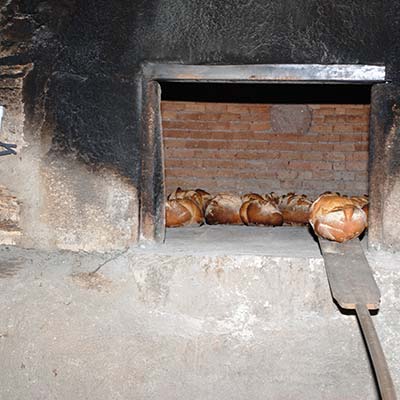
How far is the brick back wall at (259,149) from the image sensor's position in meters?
4.22

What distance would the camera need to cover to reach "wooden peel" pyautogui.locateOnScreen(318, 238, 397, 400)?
1623 mm

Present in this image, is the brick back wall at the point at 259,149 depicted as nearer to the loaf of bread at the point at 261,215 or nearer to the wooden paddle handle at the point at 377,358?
the loaf of bread at the point at 261,215

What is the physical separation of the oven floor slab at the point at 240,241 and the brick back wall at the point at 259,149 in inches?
47.6

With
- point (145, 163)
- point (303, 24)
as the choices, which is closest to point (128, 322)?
point (145, 163)

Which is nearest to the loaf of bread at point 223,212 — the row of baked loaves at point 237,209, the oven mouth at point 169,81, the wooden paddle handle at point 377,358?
the row of baked loaves at point 237,209

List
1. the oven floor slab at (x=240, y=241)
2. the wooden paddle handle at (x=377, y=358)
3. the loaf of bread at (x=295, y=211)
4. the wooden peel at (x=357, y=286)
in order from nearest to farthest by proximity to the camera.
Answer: the wooden paddle handle at (x=377, y=358)
the wooden peel at (x=357, y=286)
the oven floor slab at (x=240, y=241)
the loaf of bread at (x=295, y=211)

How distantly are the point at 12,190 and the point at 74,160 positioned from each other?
300mm

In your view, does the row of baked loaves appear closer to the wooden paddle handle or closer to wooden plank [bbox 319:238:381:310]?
wooden plank [bbox 319:238:381:310]

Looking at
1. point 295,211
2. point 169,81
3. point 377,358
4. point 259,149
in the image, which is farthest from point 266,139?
point 377,358

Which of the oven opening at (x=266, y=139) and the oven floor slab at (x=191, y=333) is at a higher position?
the oven opening at (x=266, y=139)

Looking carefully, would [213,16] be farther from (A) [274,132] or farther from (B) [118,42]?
(A) [274,132]

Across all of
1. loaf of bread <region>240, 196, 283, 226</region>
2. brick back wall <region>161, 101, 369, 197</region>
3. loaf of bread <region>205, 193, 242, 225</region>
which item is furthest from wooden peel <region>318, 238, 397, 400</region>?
brick back wall <region>161, 101, 369, 197</region>

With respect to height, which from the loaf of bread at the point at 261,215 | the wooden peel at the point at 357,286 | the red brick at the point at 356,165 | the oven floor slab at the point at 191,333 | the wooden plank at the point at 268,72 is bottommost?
the oven floor slab at the point at 191,333

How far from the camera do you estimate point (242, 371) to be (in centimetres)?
217
